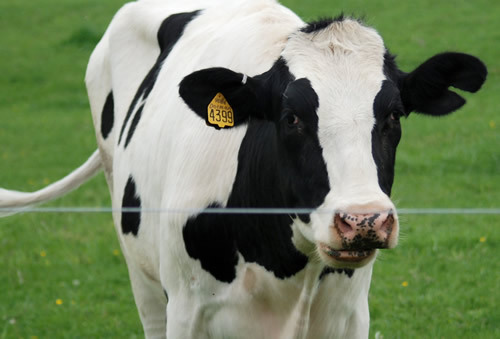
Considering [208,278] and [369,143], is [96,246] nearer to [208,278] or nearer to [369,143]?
[208,278]

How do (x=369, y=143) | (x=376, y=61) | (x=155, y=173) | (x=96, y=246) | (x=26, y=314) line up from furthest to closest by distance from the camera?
(x=96, y=246) → (x=26, y=314) → (x=155, y=173) → (x=376, y=61) → (x=369, y=143)

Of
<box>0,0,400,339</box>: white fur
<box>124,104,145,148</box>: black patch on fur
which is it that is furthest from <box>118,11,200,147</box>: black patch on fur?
<box>0,0,400,339</box>: white fur

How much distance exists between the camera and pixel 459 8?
737 inches

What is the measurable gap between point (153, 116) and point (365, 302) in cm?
157

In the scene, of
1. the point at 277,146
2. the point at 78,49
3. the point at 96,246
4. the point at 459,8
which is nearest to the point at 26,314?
the point at 96,246

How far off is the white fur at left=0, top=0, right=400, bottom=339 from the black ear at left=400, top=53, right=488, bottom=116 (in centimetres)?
21

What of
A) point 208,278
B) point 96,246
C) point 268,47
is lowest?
point 96,246

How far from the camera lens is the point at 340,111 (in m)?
3.40

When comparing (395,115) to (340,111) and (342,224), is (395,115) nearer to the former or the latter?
(340,111)

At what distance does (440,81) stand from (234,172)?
950 mm

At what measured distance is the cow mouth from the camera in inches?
128

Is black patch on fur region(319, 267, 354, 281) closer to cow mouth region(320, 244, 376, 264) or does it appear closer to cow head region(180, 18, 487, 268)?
cow head region(180, 18, 487, 268)

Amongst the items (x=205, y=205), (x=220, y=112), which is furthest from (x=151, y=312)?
(x=220, y=112)

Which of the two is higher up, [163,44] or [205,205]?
[205,205]
